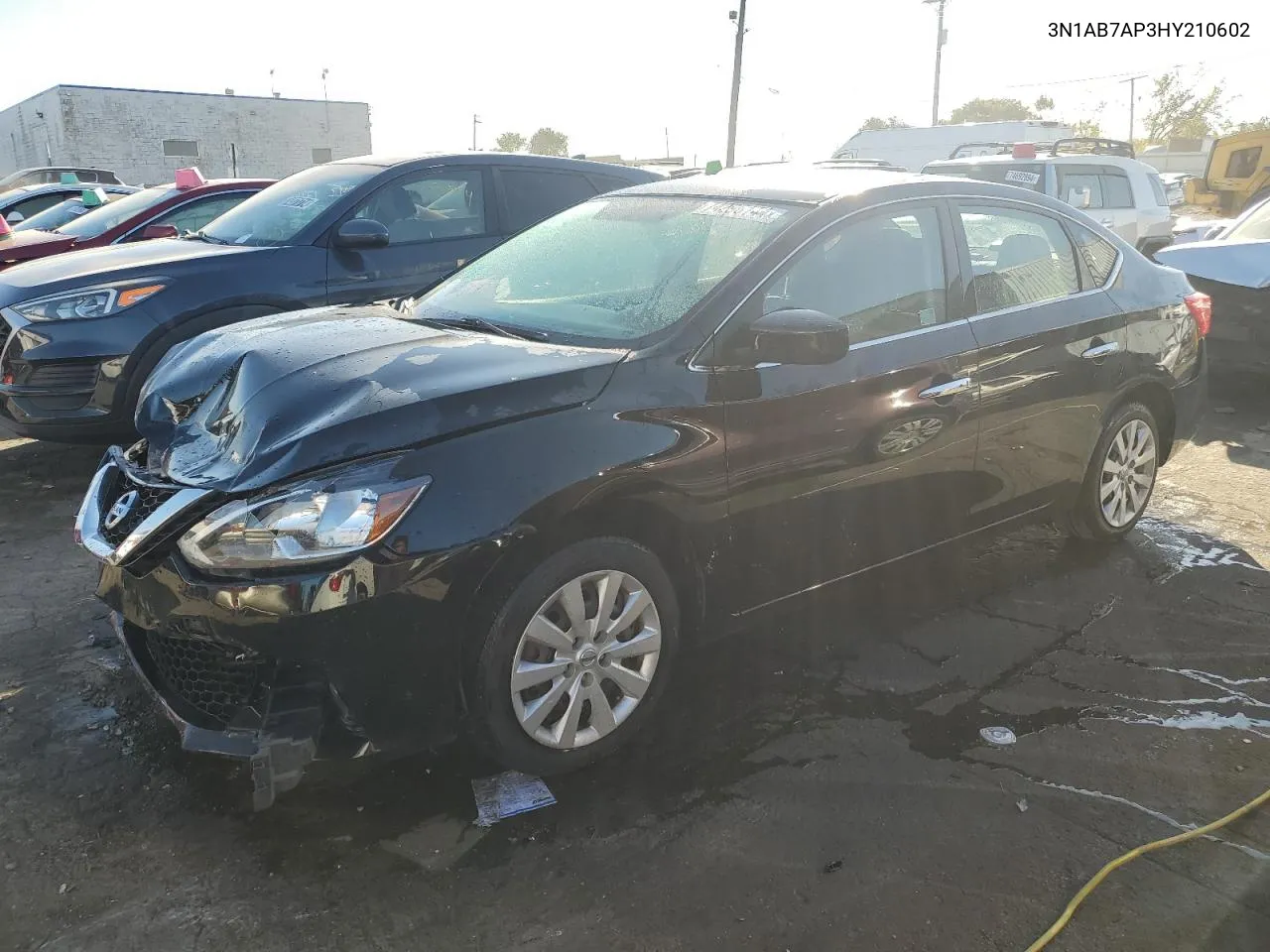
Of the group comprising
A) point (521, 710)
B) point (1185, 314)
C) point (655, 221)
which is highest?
point (655, 221)

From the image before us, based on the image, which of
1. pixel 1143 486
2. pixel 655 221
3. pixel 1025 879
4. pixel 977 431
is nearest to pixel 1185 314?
pixel 1143 486

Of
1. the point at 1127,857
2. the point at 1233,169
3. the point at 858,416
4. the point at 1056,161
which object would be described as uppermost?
the point at 1233,169

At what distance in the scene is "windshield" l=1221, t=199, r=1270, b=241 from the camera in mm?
7441

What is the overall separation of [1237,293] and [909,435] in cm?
502

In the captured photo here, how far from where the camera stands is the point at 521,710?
8.74 ft

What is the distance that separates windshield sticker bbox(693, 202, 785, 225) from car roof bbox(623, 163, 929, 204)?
0.06 m

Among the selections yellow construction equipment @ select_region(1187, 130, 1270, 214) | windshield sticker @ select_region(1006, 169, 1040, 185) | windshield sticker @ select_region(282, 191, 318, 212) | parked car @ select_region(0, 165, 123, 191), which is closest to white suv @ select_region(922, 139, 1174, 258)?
windshield sticker @ select_region(1006, 169, 1040, 185)

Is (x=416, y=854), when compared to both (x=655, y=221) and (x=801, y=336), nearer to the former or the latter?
(x=801, y=336)

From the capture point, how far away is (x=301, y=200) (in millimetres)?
6012

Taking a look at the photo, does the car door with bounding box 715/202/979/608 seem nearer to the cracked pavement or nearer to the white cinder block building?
the cracked pavement

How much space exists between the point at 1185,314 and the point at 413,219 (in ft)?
14.2

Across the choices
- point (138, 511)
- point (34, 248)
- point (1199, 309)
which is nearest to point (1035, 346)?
point (1199, 309)

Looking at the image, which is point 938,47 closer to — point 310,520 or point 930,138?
point 930,138

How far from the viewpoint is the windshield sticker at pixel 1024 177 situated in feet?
33.6
